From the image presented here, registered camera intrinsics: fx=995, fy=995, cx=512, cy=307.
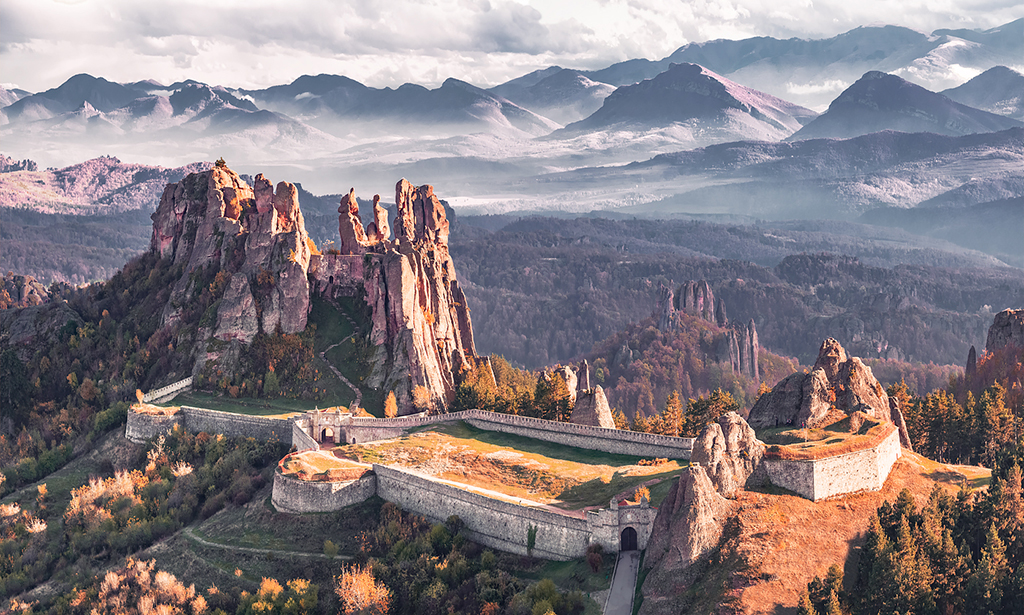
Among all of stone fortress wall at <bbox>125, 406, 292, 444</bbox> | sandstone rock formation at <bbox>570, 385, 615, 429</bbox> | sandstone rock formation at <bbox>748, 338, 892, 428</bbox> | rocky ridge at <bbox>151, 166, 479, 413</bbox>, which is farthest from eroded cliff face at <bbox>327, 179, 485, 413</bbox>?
sandstone rock formation at <bbox>748, 338, 892, 428</bbox>

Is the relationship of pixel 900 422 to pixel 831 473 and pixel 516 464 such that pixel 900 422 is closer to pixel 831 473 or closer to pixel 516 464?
pixel 831 473

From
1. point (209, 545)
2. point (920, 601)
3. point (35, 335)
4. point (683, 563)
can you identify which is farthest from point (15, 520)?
point (920, 601)

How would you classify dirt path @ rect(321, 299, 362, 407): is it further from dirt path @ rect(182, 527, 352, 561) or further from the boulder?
dirt path @ rect(182, 527, 352, 561)

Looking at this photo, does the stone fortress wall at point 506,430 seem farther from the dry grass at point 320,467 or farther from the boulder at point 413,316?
the dry grass at point 320,467

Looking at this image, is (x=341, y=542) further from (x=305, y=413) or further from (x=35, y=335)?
(x=35, y=335)

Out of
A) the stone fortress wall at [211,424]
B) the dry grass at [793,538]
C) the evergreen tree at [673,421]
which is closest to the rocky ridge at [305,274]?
the stone fortress wall at [211,424]

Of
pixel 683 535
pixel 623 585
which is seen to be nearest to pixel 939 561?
pixel 683 535
